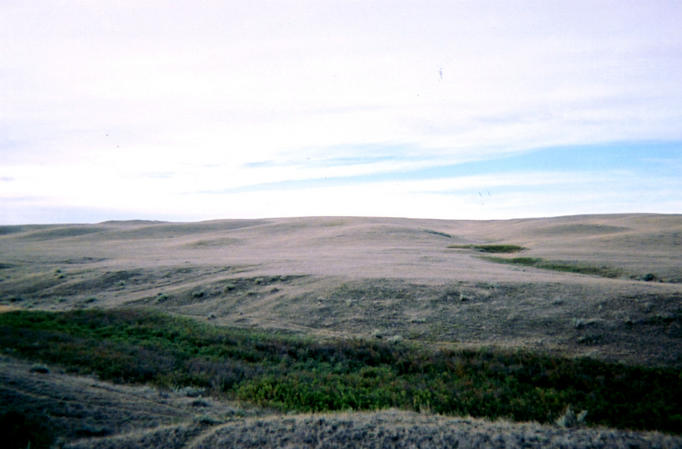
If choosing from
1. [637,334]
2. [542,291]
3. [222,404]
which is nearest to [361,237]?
[542,291]

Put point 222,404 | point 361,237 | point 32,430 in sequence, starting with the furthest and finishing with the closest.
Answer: point 361,237
point 222,404
point 32,430

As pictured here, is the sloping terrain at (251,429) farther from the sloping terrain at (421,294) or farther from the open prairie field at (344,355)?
the sloping terrain at (421,294)

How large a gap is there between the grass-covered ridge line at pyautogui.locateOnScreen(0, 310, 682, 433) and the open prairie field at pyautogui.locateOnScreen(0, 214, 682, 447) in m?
0.06

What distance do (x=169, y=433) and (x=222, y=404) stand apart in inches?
89.4

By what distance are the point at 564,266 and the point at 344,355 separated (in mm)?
22586

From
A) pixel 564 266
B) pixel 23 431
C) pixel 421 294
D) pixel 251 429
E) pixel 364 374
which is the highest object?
pixel 23 431

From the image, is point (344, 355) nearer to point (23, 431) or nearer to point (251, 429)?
point (251, 429)

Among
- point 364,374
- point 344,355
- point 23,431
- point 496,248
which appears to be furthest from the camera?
point 496,248

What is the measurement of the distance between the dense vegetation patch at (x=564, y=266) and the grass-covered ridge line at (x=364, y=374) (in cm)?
1795

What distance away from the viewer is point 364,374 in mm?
11867

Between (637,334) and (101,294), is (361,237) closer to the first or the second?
(101,294)

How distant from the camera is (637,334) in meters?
13.8

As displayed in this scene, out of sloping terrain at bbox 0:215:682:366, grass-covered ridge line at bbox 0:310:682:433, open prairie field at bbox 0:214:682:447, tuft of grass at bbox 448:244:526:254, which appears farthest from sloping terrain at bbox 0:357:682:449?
tuft of grass at bbox 448:244:526:254

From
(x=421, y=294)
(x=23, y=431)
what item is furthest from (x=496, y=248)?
(x=23, y=431)
